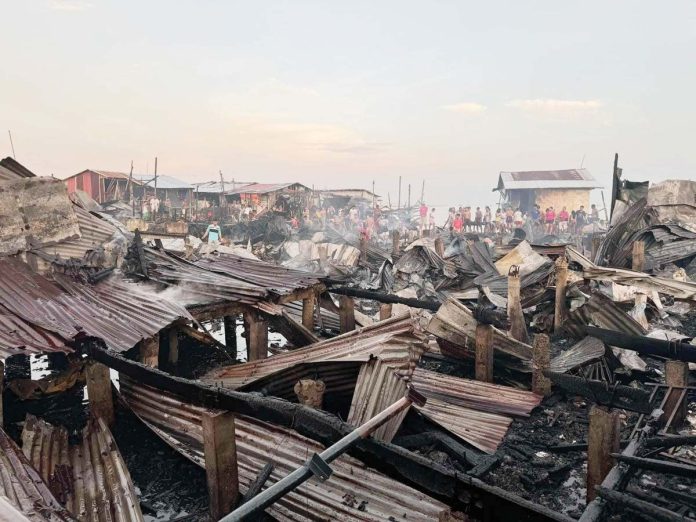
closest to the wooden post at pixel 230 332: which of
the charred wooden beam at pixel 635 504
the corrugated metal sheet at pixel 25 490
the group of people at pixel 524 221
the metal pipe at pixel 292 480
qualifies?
the corrugated metal sheet at pixel 25 490

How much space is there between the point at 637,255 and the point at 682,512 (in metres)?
10.6

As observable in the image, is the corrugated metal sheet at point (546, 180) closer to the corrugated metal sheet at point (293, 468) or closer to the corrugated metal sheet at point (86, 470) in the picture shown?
the corrugated metal sheet at point (293, 468)

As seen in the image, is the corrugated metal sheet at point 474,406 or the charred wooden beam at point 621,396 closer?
the charred wooden beam at point 621,396

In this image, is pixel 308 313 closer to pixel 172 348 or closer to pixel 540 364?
pixel 172 348

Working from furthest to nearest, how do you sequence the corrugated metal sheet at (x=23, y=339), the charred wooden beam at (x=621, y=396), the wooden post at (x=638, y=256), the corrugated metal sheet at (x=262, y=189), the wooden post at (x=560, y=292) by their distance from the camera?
the corrugated metal sheet at (x=262, y=189), the wooden post at (x=638, y=256), the wooden post at (x=560, y=292), the corrugated metal sheet at (x=23, y=339), the charred wooden beam at (x=621, y=396)

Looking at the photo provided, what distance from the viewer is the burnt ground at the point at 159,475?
5.23 m

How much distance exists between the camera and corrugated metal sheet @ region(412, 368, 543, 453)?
241 inches

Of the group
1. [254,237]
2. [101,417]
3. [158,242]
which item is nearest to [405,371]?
[101,417]

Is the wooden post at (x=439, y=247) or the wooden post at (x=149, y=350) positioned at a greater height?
the wooden post at (x=439, y=247)

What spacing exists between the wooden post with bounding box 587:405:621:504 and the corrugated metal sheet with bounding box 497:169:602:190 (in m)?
33.9

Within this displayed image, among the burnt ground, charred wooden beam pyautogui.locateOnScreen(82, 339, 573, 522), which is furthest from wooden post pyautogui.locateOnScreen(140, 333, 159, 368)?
charred wooden beam pyautogui.locateOnScreen(82, 339, 573, 522)

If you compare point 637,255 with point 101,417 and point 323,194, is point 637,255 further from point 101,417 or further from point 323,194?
point 323,194

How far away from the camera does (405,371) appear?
213 inches

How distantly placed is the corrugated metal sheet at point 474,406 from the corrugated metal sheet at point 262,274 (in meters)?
2.82
